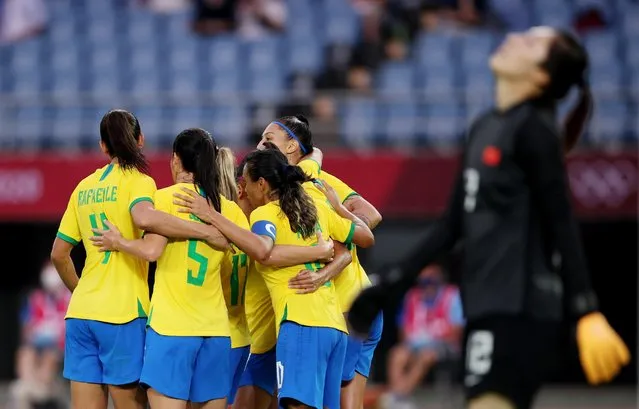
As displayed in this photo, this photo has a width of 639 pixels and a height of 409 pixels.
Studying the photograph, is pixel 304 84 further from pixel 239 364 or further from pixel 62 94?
pixel 239 364

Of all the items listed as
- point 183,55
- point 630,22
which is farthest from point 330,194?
point 630,22

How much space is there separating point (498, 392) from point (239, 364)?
2987 millimetres

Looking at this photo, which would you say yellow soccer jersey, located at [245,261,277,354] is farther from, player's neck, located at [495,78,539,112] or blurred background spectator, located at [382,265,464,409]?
blurred background spectator, located at [382,265,464,409]

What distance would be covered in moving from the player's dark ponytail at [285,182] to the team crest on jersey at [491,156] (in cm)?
227

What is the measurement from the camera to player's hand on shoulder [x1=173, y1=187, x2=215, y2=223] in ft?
23.7

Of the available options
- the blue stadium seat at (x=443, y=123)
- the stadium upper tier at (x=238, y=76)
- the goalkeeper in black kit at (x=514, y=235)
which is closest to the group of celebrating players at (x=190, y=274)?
the goalkeeper in black kit at (x=514, y=235)

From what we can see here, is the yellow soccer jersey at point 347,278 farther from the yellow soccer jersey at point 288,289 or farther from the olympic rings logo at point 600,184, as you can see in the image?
the olympic rings logo at point 600,184

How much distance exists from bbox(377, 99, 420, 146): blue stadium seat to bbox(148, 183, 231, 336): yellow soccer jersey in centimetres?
964

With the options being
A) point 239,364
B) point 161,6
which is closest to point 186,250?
point 239,364

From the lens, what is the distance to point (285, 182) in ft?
24.5

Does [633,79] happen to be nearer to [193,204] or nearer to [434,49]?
[434,49]

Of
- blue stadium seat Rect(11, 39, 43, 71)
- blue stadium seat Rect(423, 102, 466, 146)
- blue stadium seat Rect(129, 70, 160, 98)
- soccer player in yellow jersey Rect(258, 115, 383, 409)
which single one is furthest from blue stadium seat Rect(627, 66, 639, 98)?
soccer player in yellow jersey Rect(258, 115, 383, 409)

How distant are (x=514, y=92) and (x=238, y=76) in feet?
43.6

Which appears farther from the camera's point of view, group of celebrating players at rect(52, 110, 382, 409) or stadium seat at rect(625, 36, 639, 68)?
stadium seat at rect(625, 36, 639, 68)
